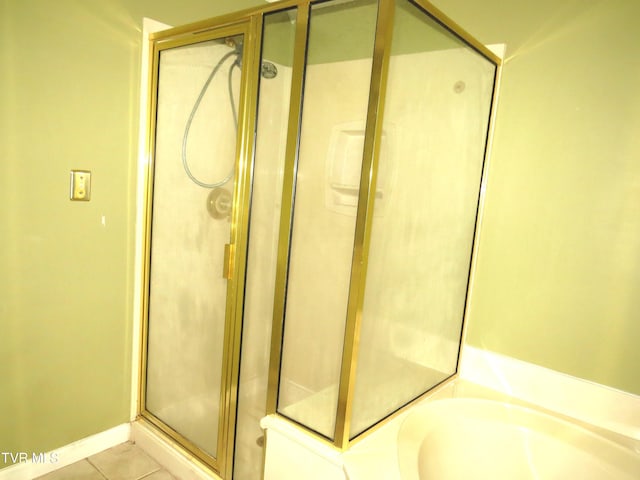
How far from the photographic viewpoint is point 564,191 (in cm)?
150

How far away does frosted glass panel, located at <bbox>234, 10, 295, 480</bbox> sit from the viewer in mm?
1339

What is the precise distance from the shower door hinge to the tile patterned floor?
0.95m

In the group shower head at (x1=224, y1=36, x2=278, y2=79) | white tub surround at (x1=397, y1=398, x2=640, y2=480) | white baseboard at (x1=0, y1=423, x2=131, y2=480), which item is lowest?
white baseboard at (x1=0, y1=423, x2=131, y2=480)

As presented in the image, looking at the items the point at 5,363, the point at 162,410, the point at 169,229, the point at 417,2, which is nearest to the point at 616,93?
the point at 417,2

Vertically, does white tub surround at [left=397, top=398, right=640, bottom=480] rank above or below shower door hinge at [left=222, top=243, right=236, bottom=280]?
below

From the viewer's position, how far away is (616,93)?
1.39 m

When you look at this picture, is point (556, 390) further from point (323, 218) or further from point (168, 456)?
point (168, 456)

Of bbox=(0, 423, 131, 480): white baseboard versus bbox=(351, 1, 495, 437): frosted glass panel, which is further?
bbox=(0, 423, 131, 480): white baseboard

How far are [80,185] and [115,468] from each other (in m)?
1.21

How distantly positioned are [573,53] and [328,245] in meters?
1.15

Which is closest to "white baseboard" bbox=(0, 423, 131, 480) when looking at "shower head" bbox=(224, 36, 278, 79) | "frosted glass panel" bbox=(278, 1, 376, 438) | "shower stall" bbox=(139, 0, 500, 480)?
"shower stall" bbox=(139, 0, 500, 480)

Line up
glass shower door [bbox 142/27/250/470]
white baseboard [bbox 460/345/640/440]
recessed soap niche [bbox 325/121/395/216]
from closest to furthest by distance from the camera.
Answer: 1. recessed soap niche [bbox 325/121/395/216]
2. white baseboard [bbox 460/345/640/440]
3. glass shower door [bbox 142/27/250/470]

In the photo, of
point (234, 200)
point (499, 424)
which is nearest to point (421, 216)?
point (234, 200)

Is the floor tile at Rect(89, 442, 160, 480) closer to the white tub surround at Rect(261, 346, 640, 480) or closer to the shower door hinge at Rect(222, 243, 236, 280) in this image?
the white tub surround at Rect(261, 346, 640, 480)
